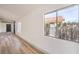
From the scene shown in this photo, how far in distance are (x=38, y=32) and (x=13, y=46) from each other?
Answer: 0.51 meters

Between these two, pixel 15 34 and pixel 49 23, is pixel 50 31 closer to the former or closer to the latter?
pixel 49 23

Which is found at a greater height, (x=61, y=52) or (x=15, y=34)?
(x=15, y=34)

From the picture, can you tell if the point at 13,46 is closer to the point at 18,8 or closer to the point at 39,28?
the point at 39,28

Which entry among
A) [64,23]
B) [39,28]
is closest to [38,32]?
[39,28]

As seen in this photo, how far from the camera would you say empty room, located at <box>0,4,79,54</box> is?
2.20 m

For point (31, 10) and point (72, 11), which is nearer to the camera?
point (72, 11)

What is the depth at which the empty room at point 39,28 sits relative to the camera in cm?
220

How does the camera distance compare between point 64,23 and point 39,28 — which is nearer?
point 64,23

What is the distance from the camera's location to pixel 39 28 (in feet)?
7.86

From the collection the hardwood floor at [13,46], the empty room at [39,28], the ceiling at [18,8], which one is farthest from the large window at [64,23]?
the hardwood floor at [13,46]

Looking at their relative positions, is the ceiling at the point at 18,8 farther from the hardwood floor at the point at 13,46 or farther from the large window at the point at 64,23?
the hardwood floor at the point at 13,46

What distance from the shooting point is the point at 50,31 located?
2377 mm
